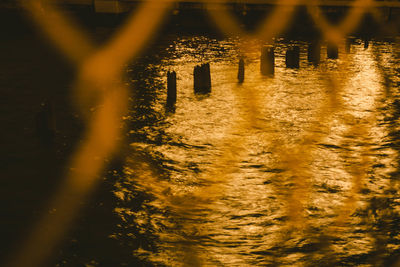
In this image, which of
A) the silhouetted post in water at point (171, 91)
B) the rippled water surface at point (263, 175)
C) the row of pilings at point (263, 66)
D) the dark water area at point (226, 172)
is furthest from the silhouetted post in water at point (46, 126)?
the silhouetted post in water at point (171, 91)

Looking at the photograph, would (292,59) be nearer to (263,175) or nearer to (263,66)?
(263,66)

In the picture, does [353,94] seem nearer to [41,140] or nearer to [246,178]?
[246,178]

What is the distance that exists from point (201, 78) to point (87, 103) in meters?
3.77

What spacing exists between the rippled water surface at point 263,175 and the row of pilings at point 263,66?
350 mm

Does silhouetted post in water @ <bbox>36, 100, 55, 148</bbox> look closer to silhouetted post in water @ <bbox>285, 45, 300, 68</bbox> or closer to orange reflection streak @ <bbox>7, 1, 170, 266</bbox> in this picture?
orange reflection streak @ <bbox>7, 1, 170, 266</bbox>

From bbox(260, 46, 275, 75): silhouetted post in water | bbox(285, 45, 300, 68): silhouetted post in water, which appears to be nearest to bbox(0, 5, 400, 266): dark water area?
bbox(260, 46, 275, 75): silhouetted post in water

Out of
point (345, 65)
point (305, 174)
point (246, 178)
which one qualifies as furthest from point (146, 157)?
point (345, 65)

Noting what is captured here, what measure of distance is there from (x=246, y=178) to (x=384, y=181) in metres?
2.76

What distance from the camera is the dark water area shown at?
7.67 m

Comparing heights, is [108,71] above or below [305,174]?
above

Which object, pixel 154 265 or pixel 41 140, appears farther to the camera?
pixel 41 140

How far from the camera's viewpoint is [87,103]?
49.8 feet

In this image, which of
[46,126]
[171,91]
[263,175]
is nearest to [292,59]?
[171,91]

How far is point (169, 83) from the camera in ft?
49.1
